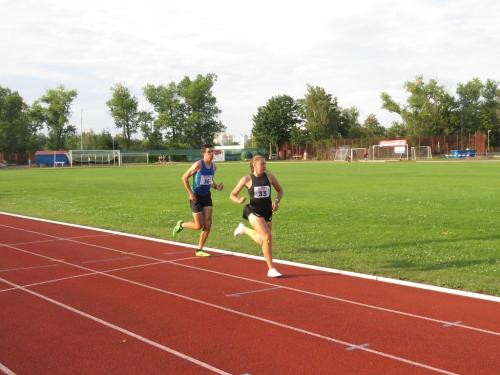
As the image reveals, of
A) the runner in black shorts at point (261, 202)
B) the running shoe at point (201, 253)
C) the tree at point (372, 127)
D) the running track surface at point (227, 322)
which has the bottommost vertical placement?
the running track surface at point (227, 322)

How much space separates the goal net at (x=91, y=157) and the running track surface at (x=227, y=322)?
83804 mm

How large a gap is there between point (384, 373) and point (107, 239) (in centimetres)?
856

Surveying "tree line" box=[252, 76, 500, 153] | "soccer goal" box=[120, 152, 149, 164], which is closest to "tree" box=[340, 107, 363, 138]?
"tree line" box=[252, 76, 500, 153]

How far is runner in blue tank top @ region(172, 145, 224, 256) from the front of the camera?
Result: 9.70m

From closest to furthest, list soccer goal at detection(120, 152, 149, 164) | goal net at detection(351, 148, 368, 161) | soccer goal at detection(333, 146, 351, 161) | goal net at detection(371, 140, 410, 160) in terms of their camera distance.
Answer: goal net at detection(371, 140, 410, 160) < goal net at detection(351, 148, 368, 161) < soccer goal at detection(333, 146, 351, 161) < soccer goal at detection(120, 152, 149, 164)

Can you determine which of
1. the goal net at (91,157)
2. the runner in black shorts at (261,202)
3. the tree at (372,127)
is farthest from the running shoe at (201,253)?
the tree at (372,127)

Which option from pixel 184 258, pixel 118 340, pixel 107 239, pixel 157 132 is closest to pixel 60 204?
pixel 107 239

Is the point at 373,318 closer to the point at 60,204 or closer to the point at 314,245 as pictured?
the point at 314,245

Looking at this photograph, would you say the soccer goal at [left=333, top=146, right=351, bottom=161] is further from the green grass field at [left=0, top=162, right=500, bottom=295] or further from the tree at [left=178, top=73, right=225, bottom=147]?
the green grass field at [left=0, top=162, right=500, bottom=295]

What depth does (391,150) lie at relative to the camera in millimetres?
83812

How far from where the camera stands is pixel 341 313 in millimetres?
6309

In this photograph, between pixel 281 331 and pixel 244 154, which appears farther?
pixel 244 154

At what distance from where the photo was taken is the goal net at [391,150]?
8175 centimetres

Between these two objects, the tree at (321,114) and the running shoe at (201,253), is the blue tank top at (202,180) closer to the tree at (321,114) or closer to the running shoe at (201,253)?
the running shoe at (201,253)
